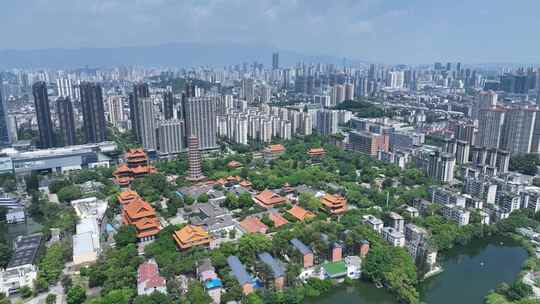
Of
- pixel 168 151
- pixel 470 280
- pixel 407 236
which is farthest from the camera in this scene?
pixel 168 151

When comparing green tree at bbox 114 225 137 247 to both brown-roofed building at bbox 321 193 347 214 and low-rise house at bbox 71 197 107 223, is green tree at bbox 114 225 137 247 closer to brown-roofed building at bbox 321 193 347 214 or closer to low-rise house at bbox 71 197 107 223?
low-rise house at bbox 71 197 107 223

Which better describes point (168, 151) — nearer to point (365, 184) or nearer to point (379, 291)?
point (365, 184)

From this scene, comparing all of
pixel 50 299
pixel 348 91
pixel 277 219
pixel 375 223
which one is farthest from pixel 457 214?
pixel 348 91

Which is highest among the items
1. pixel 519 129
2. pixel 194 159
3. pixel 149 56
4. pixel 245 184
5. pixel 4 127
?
pixel 149 56

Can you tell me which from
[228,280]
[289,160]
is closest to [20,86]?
[289,160]

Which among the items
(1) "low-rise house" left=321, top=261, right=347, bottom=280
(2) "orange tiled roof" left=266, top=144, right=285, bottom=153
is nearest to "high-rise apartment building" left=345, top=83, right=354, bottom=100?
(2) "orange tiled roof" left=266, top=144, right=285, bottom=153

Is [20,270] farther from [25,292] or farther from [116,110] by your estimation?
[116,110]

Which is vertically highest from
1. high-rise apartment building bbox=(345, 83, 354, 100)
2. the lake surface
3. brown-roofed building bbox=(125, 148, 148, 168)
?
high-rise apartment building bbox=(345, 83, 354, 100)
